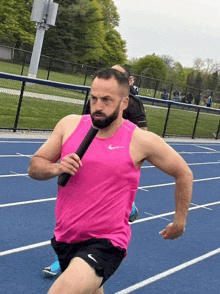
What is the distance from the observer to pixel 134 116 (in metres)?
6.14

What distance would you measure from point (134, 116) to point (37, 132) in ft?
37.7

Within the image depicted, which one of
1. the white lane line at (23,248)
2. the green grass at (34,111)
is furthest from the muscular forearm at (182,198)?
the green grass at (34,111)

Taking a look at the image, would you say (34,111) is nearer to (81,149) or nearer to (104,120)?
(104,120)

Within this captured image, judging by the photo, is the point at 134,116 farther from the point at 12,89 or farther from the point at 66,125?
the point at 12,89

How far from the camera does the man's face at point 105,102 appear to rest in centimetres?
323

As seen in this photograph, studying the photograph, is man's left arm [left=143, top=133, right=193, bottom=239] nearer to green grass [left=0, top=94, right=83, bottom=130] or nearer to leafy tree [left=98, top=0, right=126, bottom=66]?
green grass [left=0, top=94, right=83, bottom=130]

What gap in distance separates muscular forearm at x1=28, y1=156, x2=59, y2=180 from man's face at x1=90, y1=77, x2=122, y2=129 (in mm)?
400

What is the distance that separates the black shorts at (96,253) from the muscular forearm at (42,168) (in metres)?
0.48

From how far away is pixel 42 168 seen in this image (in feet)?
11.2

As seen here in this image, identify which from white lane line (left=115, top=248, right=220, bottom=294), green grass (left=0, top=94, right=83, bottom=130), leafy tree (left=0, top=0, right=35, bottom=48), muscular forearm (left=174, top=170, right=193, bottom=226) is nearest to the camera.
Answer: muscular forearm (left=174, top=170, right=193, bottom=226)

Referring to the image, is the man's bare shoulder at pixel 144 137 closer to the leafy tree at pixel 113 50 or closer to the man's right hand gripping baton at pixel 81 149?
the man's right hand gripping baton at pixel 81 149

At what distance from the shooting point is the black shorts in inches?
131

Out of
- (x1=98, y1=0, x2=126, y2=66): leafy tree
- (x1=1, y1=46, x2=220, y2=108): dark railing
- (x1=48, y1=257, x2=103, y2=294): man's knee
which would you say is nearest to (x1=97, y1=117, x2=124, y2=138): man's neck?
(x1=48, y1=257, x2=103, y2=294): man's knee

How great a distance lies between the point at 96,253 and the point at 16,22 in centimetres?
5794
